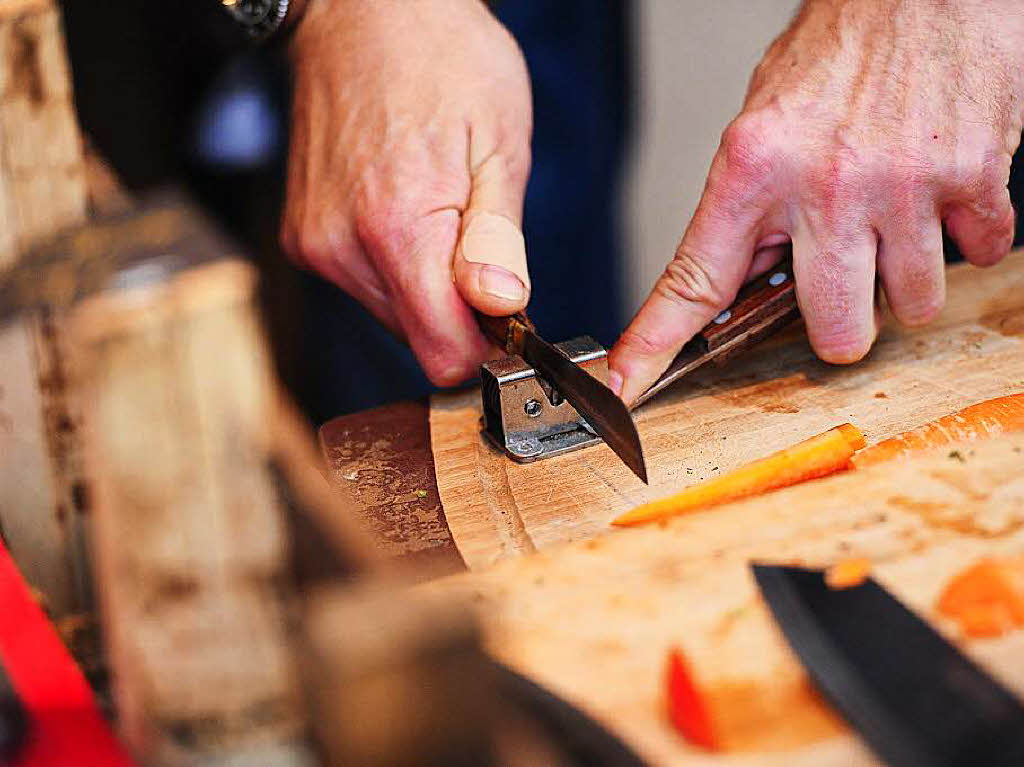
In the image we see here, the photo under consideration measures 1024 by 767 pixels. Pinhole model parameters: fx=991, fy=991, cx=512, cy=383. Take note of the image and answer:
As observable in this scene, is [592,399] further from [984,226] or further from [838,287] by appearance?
[984,226]

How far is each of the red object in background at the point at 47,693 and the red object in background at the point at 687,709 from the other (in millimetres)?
468

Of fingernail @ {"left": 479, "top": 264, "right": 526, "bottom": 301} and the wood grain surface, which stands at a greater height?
fingernail @ {"left": 479, "top": 264, "right": 526, "bottom": 301}

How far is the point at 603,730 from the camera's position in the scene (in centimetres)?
84

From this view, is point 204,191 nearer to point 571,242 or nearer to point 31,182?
point 571,242

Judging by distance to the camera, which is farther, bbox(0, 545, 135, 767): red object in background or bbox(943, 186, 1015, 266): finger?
bbox(943, 186, 1015, 266): finger

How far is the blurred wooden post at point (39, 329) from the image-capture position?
0.70 metres

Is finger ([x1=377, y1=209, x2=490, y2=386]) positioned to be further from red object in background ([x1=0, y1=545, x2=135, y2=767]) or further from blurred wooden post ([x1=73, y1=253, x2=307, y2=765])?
blurred wooden post ([x1=73, y1=253, x2=307, y2=765])

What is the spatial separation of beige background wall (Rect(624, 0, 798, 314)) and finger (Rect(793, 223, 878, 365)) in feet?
7.33

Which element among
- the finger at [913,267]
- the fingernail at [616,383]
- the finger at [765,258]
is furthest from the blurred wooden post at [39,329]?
the finger at [913,267]

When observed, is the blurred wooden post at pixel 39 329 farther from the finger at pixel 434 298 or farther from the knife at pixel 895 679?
the finger at pixel 434 298

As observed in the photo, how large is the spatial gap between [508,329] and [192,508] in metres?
1.14

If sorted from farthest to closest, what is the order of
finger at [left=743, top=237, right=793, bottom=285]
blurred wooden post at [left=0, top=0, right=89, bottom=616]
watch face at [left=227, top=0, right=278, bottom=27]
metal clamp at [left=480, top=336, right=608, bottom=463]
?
watch face at [left=227, top=0, right=278, bottom=27] → finger at [left=743, top=237, right=793, bottom=285] → metal clamp at [left=480, top=336, right=608, bottom=463] → blurred wooden post at [left=0, top=0, right=89, bottom=616]

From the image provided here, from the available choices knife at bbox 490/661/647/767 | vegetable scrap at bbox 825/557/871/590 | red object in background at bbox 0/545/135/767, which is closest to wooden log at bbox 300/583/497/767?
knife at bbox 490/661/647/767

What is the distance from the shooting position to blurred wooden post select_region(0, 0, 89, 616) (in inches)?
27.6
